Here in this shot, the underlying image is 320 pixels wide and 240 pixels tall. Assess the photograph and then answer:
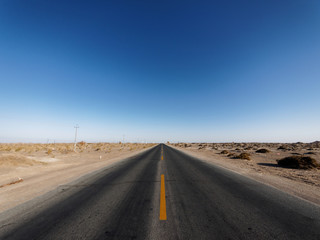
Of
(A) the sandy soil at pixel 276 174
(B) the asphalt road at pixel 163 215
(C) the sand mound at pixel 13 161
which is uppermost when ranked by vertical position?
(C) the sand mound at pixel 13 161

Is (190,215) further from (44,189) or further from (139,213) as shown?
(44,189)

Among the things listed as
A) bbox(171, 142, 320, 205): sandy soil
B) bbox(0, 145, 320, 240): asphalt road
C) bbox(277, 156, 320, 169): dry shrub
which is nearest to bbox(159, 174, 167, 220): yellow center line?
bbox(0, 145, 320, 240): asphalt road

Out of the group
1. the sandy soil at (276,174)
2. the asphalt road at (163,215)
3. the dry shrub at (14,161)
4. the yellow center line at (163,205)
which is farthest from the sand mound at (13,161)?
the sandy soil at (276,174)

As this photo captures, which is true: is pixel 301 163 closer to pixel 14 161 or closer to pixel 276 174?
pixel 276 174

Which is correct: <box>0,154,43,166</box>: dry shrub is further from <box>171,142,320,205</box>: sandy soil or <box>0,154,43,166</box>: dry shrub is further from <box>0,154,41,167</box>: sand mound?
<box>171,142,320,205</box>: sandy soil

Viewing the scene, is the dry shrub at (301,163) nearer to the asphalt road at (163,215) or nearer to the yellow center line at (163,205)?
the asphalt road at (163,215)

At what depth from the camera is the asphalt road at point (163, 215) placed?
2.67m

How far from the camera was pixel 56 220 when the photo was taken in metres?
3.19

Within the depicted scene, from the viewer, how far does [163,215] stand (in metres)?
3.31

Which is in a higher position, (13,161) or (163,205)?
(13,161)

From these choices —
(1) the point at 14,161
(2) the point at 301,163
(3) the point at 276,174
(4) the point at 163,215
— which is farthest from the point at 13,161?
(2) the point at 301,163

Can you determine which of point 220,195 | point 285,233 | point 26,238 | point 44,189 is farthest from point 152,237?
point 44,189

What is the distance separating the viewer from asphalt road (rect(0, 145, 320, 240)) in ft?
8.75

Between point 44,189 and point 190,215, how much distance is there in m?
5.78
